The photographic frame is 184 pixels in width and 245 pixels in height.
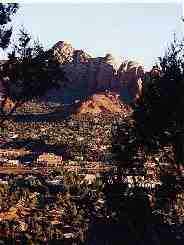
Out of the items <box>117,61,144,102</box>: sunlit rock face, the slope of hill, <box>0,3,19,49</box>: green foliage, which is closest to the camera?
<box>0,3,19,49</box>: green foliage

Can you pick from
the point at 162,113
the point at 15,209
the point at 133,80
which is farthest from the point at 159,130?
the point at 133,80

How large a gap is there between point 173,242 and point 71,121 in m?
65.5

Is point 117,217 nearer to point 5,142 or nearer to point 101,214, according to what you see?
point 101,214

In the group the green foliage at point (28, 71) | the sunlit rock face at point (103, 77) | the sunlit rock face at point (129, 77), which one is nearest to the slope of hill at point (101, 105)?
the sunlit rock face at point (103, 77)

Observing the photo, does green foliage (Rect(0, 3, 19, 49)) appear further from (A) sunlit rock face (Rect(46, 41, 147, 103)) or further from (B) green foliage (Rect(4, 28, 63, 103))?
(A) sunlit rock face (Rect(46, 41, 147, 103))

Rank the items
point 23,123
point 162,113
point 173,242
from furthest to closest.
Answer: point 23,123, point 173,242, point 162,113

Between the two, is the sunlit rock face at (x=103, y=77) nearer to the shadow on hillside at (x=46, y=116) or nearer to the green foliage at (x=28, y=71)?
the shadow on hillside at (x=46, y=116)

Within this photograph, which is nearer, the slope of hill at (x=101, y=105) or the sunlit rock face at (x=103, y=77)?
the slope of hill at (x=101, y=105)

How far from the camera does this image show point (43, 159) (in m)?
63.8

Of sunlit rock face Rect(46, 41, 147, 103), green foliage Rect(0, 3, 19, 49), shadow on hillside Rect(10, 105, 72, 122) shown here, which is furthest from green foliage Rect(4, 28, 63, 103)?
sunlit rock face Rect(46, 41, 147, 103)

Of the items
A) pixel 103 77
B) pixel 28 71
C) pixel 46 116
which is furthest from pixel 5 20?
pixel 103 77

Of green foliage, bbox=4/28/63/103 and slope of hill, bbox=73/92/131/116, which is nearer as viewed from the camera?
green foliage, bbox=4/28/63/103

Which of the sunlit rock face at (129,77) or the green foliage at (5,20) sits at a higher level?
the sunlit rock face at (129,77)

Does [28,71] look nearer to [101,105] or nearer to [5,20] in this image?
[5,20]
